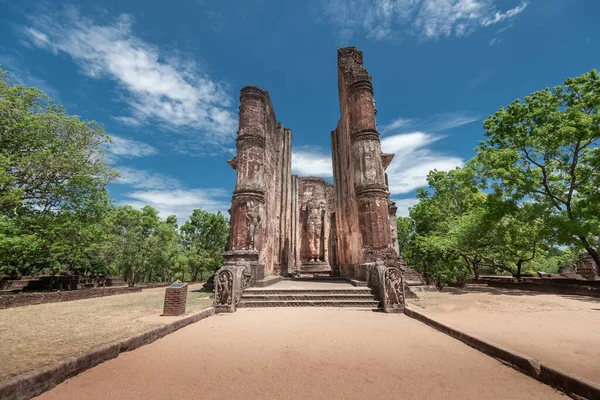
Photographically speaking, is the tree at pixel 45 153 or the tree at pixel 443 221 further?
the tree at pixel 443 221

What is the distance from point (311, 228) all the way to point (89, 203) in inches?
527

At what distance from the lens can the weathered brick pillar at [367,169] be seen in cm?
1059

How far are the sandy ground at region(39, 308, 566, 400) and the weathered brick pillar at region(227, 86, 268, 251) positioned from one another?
21.5 ft

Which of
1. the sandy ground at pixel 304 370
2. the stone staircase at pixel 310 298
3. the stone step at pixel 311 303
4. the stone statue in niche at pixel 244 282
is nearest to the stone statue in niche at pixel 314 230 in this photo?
the stone statue in niche at pixel 244 282

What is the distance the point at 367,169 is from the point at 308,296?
20.0ft

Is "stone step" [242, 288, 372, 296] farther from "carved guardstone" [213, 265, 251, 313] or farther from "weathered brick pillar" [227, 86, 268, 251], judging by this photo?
"weathered brick pillar" [227, 86, 268, 251]

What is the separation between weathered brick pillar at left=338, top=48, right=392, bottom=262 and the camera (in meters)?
10.6

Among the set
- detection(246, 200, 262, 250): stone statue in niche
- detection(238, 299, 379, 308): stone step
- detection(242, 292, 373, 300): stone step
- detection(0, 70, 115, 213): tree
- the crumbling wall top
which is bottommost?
detection(238, 299, 379, 308): stone step

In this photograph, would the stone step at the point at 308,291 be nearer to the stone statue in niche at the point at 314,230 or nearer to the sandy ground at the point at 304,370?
the sandy ground at the point at 304,370

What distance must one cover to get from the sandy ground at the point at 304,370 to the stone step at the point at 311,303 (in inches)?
123

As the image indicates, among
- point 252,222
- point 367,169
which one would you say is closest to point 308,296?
point 252,222

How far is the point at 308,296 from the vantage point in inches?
331

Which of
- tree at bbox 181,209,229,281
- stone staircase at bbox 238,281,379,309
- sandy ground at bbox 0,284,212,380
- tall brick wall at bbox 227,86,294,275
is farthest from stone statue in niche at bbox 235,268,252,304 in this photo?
tree at bbox 181,209,229,281

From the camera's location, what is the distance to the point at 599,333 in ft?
14.8
